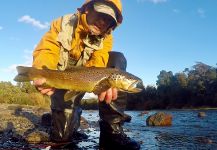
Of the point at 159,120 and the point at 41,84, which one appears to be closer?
the point at 41,84

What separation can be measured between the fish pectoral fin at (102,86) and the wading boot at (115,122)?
3.55ft

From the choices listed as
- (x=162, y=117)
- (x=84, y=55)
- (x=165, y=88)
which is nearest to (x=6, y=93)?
(x=162, y=117)

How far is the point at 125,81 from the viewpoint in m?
3.43

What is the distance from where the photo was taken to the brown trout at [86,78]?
136 inches

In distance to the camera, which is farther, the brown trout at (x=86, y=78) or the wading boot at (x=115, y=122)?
the wading boot at (x=115, y=122)

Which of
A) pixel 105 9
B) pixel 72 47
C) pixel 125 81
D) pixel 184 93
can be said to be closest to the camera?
pixel 125 81

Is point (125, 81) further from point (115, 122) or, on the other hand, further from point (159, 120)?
point (159, 120)

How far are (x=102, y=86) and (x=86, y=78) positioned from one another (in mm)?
201

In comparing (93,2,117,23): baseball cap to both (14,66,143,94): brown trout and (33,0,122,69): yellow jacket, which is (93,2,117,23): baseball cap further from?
(14,66,143,94): brown trout

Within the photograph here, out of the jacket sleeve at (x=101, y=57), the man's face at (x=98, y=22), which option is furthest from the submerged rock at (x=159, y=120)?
the man's face at (x=98, y=22)

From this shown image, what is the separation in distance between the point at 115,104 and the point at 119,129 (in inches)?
14.2

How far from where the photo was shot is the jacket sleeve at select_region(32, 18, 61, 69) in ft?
13.9

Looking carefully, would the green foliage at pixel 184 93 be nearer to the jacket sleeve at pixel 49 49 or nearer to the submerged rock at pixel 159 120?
the submerged rock at pixel 159 120

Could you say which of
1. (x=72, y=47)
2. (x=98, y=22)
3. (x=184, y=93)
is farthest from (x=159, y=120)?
(x=184, y=93)
